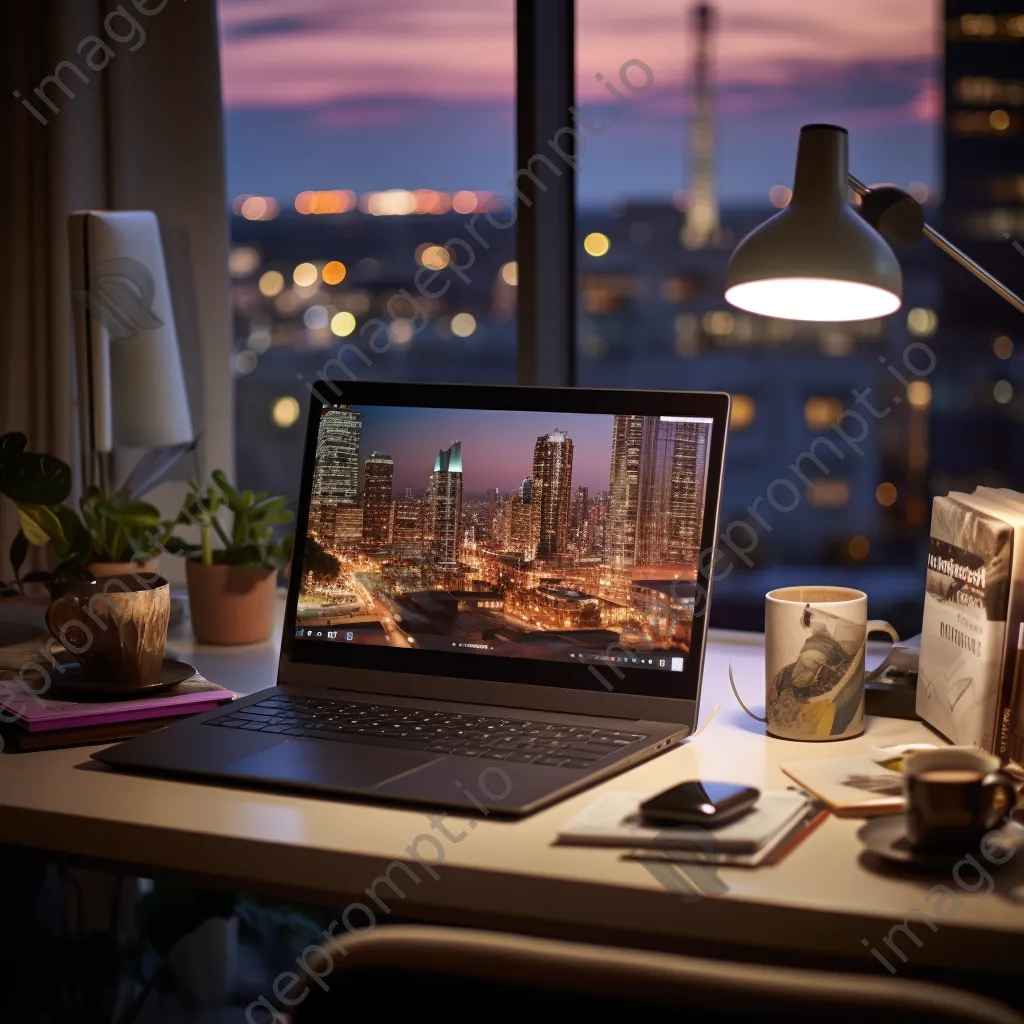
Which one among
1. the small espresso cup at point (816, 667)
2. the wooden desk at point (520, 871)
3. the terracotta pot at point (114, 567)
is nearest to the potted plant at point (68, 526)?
the terracotta pot at point (114, 567)

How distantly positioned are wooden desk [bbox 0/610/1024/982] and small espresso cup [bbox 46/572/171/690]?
0.15 m

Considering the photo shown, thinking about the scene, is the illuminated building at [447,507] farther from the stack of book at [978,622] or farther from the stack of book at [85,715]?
the stack of book at [978,622]

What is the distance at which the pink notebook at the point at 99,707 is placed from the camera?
3.91ft

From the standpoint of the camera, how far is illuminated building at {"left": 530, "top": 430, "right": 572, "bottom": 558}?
1.32m

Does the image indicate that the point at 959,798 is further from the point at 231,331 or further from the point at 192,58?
the point at 192,58

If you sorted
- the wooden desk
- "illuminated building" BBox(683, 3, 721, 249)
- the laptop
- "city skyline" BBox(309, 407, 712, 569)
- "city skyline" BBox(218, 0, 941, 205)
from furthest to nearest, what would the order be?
1. "illuminated building" BBox(683, 3, 721, 249)
2. "city skyline" BBox(218, 0, 941, 205)
3. "city skyline" BBox(309, 407, 712, 569)
4. the laptop
5. the wooden desk

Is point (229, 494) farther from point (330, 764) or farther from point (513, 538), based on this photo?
point (330, 764)

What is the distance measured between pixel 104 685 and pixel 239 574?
365 millimetres

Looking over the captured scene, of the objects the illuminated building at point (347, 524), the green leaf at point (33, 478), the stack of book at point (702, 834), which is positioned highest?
the green leaf at point (33, 478)

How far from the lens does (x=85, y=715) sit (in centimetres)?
120

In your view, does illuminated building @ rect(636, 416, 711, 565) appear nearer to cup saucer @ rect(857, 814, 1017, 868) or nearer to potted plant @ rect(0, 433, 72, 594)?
cup saucer @ rect(857, 814, 1017, 868)

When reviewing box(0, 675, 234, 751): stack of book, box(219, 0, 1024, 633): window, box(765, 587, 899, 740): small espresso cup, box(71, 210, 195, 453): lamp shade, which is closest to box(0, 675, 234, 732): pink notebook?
box(0, 675, 234, 751): stack of book

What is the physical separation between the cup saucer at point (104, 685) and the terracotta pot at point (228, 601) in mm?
283

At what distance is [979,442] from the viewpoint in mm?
4113
